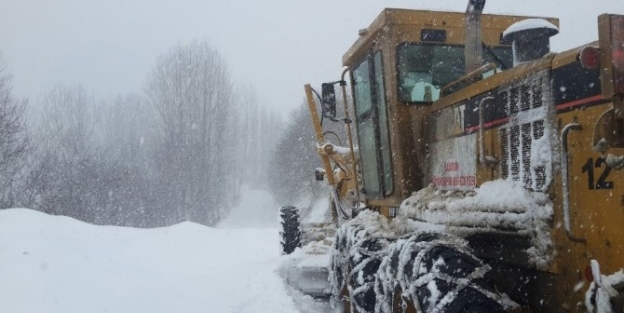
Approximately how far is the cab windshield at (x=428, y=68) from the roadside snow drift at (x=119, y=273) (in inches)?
121

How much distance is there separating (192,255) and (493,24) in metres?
9.31

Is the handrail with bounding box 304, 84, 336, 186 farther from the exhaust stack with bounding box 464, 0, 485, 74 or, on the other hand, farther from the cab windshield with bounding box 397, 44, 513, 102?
the exhaust stack with bounding box 464, 0, 485, 74

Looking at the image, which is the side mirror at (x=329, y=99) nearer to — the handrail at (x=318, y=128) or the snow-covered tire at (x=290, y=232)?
the handrail at (x=318, y=128)

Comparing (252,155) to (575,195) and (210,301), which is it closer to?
(210,301)

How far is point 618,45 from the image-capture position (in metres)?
2.31

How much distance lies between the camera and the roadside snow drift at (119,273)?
6.92 metres

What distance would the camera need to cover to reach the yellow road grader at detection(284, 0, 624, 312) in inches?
100

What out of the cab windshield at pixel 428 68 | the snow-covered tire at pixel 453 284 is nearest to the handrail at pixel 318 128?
the cab windshield at pixel 428 68

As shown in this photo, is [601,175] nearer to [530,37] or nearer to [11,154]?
[530,37]

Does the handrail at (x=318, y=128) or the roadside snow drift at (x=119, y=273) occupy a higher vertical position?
the handrail at (x=318, y=128)

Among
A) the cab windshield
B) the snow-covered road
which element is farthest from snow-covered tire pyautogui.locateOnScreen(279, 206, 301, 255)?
the cab windshield

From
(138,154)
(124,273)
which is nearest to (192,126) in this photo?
→ (138,154)

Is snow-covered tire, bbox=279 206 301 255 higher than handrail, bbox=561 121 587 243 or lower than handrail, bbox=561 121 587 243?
lower

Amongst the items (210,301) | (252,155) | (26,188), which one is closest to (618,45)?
(210,301)
